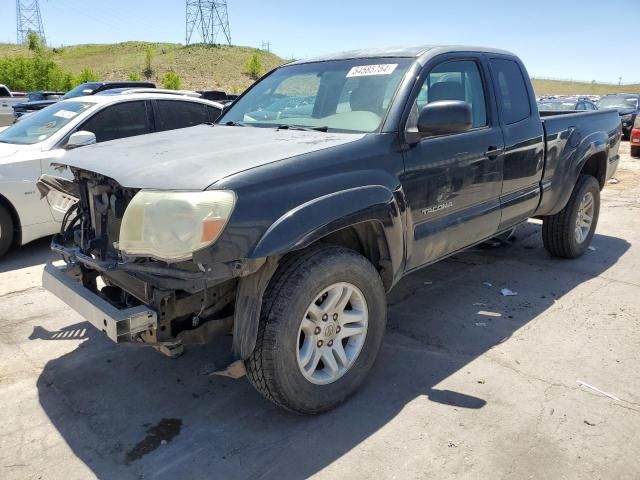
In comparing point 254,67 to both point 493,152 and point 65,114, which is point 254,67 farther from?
point 493,152

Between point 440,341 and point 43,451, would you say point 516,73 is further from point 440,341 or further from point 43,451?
point 43,451

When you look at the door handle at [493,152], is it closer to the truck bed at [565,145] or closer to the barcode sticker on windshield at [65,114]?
the truck bed at [565,145]

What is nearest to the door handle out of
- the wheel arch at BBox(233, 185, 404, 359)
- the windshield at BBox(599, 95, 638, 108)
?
the wheel arch at BBox(233, 185, 404, 359)

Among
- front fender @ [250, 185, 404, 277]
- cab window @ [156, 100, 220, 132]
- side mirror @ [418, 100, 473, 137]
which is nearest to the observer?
front fender @ [250, 185, 404, 277]

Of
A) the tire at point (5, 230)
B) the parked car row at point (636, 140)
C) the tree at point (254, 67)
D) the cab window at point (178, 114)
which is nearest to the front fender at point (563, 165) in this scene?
the cab window at point (178, 114)

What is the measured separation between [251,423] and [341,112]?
1.95 metres

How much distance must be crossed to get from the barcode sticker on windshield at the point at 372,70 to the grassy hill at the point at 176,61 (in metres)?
52.0

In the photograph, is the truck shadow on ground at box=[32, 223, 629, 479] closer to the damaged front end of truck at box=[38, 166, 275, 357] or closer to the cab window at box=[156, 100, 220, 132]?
the damaged front end of truck at box=[38, 166, 275, 357]

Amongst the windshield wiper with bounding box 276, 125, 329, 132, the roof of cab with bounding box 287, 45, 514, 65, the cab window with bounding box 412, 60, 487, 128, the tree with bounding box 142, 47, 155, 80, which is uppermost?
the tree with bounding box 142, 47, 155, 80

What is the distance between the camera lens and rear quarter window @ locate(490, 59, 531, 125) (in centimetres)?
416

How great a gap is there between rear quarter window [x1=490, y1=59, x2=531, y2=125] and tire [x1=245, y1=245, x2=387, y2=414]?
201 cm

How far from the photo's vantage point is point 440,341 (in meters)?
3.78

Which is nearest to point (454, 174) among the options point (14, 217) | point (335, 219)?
point (335, 219)

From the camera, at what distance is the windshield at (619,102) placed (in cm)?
1905
